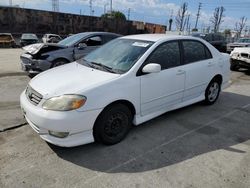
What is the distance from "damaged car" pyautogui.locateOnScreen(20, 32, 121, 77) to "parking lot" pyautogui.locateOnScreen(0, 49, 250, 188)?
2923 mm

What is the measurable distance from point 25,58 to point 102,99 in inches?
214

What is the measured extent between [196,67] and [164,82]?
1.05 meters

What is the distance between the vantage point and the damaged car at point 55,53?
7328mm

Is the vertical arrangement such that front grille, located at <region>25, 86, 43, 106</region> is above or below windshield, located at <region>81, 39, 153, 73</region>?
below

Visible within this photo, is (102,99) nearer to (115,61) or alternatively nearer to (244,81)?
(115,61)

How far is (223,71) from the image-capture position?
5.48 metres

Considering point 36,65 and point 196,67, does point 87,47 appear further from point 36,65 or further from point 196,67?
point 196,67

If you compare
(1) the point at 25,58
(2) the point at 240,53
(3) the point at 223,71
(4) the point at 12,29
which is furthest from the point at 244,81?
(4) the point at 12,29

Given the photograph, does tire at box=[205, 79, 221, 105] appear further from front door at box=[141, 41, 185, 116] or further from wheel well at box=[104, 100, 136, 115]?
wheel well at box=[104, 100, 136, 115]

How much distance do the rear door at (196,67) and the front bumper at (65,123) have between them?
7.04ft

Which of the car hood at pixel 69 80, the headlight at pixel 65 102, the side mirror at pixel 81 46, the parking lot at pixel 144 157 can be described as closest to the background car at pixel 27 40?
the side mirror at pixel 81 46

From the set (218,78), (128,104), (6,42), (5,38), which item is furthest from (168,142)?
(5,38)

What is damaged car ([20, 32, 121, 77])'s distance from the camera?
24.0ft

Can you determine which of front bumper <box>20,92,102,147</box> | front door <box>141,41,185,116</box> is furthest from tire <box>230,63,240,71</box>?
front bumper <box>20,92,102,147</box>
